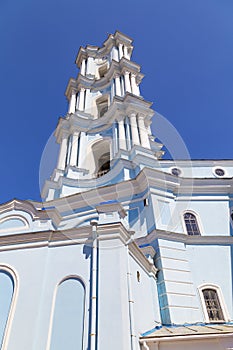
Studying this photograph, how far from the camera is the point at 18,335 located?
7348mm

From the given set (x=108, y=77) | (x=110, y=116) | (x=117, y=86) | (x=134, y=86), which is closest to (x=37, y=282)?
(x=110, y=116)

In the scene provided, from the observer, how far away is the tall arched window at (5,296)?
7694 millimetres

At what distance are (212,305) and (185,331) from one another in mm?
2763

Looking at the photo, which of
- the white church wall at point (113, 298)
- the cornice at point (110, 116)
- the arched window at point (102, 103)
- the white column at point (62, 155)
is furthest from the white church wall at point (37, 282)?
the arched window at point (102, 103)

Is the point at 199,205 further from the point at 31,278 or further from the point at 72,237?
the point at 31,278

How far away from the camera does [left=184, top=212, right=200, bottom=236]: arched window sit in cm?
1298

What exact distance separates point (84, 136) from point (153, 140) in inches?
201

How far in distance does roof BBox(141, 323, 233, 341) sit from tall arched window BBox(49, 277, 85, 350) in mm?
1767

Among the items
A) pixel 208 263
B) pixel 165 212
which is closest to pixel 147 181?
pixel 165 212

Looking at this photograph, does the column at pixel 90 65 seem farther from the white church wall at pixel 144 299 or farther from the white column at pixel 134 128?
the white church wall at pixel 144 299

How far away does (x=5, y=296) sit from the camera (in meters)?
8.23

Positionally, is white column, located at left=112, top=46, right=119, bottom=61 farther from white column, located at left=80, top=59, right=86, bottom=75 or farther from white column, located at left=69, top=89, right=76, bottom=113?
white column, located at left=69, top=89, right=76, bottom=113

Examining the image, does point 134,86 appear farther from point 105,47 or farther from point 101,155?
point 105,47

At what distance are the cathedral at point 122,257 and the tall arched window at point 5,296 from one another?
3 cm
